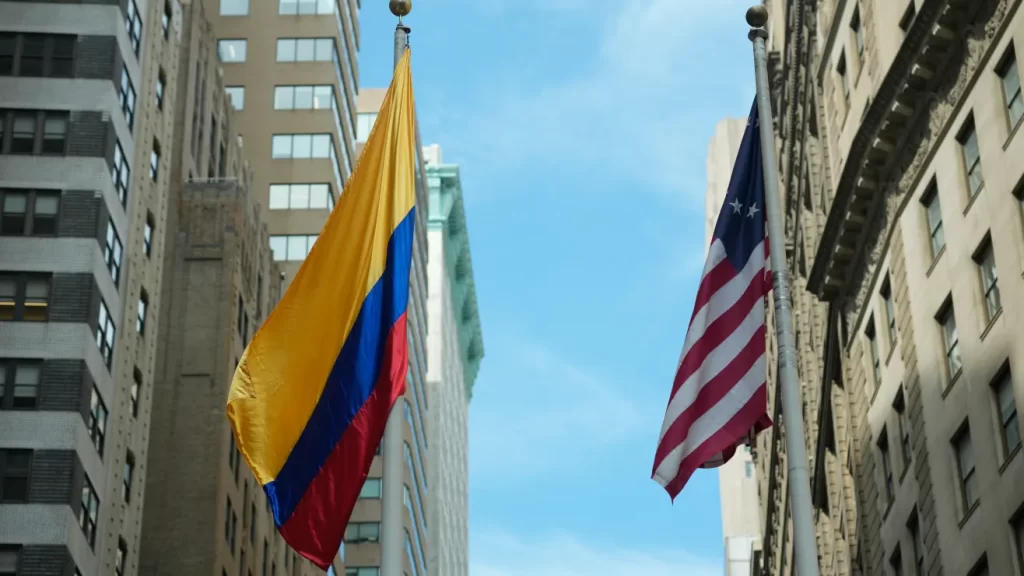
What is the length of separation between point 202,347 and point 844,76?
3556cm

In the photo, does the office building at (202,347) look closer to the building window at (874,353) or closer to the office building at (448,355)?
the building window at (874,353)

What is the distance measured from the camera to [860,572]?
176ft

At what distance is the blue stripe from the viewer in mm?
24312

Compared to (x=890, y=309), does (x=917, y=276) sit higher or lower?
lower

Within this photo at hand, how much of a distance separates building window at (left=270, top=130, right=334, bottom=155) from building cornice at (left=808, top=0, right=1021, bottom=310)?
64087 millimetres

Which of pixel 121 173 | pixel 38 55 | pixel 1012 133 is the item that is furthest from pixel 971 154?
pixel 38 55

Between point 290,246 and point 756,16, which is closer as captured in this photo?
point 756,16

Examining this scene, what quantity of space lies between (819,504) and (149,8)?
1231 inches

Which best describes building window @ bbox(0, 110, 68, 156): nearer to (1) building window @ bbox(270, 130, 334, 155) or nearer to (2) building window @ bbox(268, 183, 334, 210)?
(2) building window @ bbox(268, 183, 334, 210)

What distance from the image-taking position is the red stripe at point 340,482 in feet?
78.5

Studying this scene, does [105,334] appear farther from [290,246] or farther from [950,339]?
[290,246]

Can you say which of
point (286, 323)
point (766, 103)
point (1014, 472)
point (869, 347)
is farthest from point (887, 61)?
point (286, 323)

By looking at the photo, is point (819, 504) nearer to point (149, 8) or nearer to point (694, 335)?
point (149, 8)

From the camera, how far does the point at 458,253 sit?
17388cm
